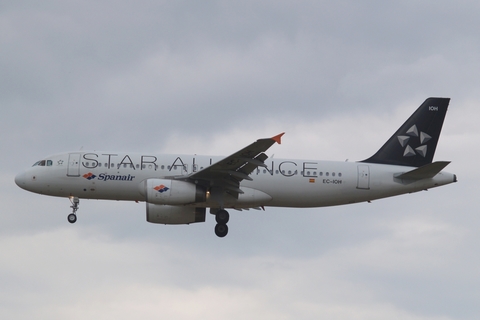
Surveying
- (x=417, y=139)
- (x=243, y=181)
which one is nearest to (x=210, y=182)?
(x=243, y=181)

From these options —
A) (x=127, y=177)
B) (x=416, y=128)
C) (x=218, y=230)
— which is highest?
(x=416, y=128)

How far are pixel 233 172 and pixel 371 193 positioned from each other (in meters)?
7.91

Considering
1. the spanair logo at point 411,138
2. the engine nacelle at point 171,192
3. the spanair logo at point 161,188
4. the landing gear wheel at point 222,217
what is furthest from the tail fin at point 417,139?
the spanair logo at point 161,188

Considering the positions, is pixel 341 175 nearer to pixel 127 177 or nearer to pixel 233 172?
pixel 233 172

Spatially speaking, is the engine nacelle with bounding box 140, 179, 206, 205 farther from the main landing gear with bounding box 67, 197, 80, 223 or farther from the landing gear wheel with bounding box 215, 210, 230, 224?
the main landing gear with bounding box 67, 197, 80, 223

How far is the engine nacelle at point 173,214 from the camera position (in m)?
43.0

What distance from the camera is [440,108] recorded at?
45.8m

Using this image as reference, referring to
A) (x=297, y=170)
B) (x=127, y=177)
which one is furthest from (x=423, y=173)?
(x=127, y=177)

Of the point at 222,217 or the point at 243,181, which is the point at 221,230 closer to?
the point at 222,217

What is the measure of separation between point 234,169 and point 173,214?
5.31 meters

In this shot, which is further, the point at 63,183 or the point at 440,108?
the point at 440,108

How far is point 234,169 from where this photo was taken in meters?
40.0

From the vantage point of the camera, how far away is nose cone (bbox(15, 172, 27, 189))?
42.8m

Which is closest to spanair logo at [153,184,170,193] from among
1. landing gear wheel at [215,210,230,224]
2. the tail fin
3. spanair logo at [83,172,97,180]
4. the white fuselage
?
the white fuselage
